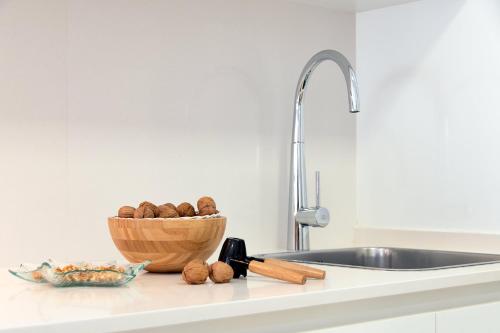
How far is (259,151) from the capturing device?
7.77 ft

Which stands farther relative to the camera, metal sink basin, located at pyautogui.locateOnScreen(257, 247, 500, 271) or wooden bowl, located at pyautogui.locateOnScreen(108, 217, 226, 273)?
metal sink basin, located at pyautogui.locateOnScreen(257, 247, 500, 271)

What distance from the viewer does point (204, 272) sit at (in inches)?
59.1

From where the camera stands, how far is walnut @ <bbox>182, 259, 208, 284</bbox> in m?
1.49

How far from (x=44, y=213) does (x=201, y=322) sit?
30.9 inches

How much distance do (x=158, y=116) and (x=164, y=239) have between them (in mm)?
604

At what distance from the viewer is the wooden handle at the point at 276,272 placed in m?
1.49

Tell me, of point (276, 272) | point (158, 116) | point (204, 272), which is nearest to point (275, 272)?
point (276, 272)

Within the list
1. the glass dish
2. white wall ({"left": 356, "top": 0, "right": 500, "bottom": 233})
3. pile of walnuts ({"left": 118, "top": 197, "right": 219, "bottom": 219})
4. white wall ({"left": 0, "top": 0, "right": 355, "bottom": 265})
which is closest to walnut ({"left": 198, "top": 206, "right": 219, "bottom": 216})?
pile of walnuts ({"left": 118, "top": 197, "right": 219, "bottom": 219})

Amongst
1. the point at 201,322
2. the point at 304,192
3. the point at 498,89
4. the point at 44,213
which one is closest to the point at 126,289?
the point at 201,322

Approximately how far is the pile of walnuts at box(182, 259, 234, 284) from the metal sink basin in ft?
1.86

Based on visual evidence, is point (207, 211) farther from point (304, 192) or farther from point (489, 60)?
point (489, 60)

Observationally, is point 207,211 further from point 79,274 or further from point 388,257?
point 388,257

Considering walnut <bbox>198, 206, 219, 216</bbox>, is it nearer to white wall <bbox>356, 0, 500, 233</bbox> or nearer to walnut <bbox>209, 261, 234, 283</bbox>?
walnut <bbox>209, 261, 234, 283</bbox>

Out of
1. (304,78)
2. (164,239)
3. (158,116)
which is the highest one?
(304,78)
